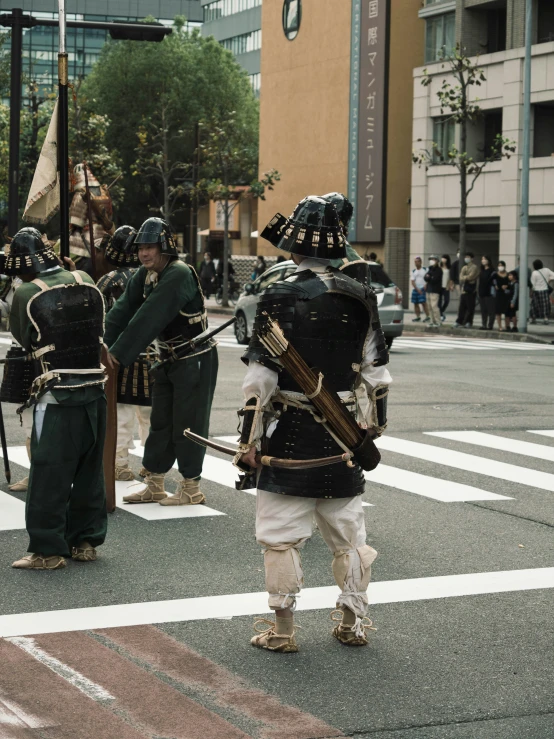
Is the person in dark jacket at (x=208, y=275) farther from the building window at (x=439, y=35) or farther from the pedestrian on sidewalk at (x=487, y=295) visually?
the pedestrian on sidewalk at (x=487, y=295)

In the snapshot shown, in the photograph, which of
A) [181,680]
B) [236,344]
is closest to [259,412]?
[181,680]

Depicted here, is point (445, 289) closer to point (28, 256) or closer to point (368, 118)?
point (368, 118)

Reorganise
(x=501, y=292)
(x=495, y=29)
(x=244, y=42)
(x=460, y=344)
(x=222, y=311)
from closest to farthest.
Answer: (x=460, y=344)
(x=501, y=292)
(x=222, y=311)
(x=495, y=29)
(x=244, y=42)

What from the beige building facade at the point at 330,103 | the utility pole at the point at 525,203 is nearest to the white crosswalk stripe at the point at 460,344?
the utility pole at the point at 525,203

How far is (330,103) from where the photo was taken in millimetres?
45062

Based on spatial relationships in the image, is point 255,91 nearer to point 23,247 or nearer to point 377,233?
point 377,233

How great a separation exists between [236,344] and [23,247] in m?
18.3

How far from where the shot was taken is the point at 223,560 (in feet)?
23.4

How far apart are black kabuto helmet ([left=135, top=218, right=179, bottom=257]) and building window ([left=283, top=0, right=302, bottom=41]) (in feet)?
133

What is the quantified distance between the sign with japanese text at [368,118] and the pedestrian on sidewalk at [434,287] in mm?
11882

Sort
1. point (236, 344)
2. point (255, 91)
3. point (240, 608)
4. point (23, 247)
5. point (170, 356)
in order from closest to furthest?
1. point (240, 608)
2. point (23, 247)
3. point (170, 356)
4. point (236, 344)
5. point (255, 91)

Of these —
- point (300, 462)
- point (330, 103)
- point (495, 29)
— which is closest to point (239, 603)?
point (300, 462)

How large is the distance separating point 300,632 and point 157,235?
11.1 ft

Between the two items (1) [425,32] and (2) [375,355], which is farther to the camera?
(1) [425,32]
